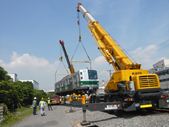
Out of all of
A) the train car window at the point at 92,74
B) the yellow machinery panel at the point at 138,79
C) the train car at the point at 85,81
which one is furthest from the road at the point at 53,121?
the train car window at the point at 92,74

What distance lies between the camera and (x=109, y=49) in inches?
984

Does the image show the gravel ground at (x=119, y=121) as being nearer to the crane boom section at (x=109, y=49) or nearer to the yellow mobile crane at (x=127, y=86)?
the yellow mobile crane at (x=127, y=86)

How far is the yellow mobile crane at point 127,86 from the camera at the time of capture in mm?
20312

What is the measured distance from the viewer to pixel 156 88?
67.9 feet

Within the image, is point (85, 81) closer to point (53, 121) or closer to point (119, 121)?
point (53, 121)

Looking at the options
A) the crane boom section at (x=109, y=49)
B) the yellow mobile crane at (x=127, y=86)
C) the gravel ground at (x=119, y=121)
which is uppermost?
the crane boom section at (x=109, y=49)

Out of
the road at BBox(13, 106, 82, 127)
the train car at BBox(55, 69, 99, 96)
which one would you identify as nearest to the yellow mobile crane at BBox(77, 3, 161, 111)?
the road at BBox(13, 106, 82, 127)

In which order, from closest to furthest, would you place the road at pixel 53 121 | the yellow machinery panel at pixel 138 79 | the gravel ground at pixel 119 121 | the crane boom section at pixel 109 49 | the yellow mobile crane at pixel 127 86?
1. the gravel ground at pixel 119 121
2. the road at pixel 53 121
3. the yellow mobile crane at pixel 127 86
4. the yellow machinery panel at pixel 138 79
5. the crane boom section at pixel 109 49

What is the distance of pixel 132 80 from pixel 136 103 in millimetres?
1496

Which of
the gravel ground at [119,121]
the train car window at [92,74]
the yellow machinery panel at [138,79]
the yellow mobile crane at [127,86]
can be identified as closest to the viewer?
the gravel ground at [119,121]

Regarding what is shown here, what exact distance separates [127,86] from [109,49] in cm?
482

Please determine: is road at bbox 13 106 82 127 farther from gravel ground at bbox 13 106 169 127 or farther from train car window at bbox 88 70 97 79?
train car window at bbox 88 70 97 79

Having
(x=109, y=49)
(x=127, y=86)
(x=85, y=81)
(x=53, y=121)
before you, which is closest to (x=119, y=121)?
(x=127, y=86)

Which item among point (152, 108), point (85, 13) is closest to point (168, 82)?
point (85, 13)
